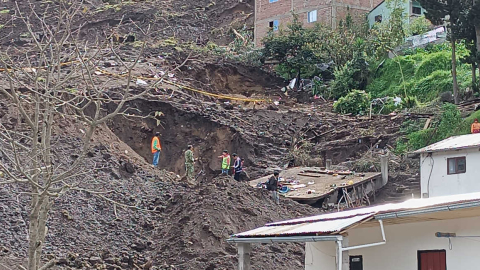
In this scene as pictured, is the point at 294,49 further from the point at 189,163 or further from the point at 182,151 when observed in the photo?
the point at 189,163

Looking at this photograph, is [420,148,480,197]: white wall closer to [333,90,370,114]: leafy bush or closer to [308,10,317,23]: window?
[333,90,370,114]: leafy bush

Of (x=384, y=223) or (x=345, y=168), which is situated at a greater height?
(x=345, y=168)

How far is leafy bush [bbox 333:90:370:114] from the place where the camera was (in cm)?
3575

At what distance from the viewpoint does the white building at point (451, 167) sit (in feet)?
72.3

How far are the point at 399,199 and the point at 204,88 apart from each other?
47.2ft

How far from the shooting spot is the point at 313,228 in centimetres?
1423

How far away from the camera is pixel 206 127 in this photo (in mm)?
32781

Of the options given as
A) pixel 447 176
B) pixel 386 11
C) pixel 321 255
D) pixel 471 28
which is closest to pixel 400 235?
pixel 321 255

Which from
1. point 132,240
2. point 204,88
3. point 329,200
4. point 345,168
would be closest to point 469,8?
point 345,168

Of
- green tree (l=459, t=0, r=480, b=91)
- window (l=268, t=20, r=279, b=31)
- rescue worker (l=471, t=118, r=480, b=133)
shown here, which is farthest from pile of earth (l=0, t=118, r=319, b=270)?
window (l=268, t=20, r=279, b=31)

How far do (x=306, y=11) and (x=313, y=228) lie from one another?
3075 centimetres

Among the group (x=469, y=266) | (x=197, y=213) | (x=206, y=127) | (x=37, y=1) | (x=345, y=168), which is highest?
(x=37, y=1)

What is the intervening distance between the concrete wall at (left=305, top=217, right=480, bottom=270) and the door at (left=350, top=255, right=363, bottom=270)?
11 centimetres

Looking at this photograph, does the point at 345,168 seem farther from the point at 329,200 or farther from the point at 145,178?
the point at 145,178
